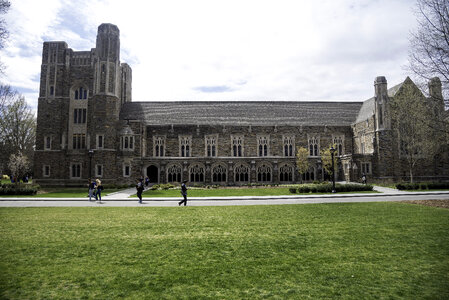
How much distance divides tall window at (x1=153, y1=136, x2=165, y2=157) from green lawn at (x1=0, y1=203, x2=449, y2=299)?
→ 30.9 meters

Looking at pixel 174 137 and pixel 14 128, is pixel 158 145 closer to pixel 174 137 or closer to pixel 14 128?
pixel 174 137

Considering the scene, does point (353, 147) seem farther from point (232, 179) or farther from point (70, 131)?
point (70, 131)

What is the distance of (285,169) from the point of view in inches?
1641

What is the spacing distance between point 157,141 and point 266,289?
3935cm

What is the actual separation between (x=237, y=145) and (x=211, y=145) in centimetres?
434

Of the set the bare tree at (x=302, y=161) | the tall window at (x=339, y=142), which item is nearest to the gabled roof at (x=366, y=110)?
the tall window at (x=339, y=142)

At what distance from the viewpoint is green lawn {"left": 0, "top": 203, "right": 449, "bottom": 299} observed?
4988 millimetres

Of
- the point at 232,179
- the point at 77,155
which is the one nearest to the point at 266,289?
the point at 232,179

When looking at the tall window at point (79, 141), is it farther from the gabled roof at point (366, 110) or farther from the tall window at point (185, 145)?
the gabled roof at point (366, 110)

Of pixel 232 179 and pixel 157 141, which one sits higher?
pixel 157 141

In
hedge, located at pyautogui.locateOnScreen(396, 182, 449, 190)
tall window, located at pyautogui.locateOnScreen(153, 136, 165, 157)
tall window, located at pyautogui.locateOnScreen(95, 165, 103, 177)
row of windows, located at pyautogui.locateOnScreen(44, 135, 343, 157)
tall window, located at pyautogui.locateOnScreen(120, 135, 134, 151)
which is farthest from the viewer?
tall window, located at pyautogui.locateOnScreen(153, 136, 165, 157)

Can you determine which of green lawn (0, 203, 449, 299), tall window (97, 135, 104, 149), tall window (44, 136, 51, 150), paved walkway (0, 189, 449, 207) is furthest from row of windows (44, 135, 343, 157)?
→ green lawn (0, 203, 449, 299)

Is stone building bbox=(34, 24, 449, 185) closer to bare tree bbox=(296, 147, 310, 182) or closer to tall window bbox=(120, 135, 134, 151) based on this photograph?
tall window bbox=(120, 135, 134, 151)

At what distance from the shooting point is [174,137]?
4234cm
